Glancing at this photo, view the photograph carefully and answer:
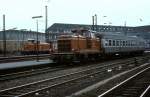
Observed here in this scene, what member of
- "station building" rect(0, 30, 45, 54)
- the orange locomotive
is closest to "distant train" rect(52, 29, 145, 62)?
the orange locomotive

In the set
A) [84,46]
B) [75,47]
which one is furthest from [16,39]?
[75,47]

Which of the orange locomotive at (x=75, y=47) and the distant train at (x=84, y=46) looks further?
the distant train at (x=84, y=46)

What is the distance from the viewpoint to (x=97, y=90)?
1455 centimetres

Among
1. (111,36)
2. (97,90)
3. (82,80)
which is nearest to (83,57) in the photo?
(111,36)

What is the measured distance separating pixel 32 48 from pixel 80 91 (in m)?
41.3

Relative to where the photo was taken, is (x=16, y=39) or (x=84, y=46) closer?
(x=84, y=46)

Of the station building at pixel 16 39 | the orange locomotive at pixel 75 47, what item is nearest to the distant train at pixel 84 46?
the orange locomotive at pixel 75 47

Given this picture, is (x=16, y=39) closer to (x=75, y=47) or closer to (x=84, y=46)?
(x=84, y=46)

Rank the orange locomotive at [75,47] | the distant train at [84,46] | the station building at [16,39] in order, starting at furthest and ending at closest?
the station building at [16,39], the distant train at [84,46], the orange locomotive at [75,47]

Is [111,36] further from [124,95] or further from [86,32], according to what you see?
[124,95]

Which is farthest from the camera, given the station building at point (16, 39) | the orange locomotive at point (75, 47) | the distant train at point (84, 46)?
the station building at point (16, 39)

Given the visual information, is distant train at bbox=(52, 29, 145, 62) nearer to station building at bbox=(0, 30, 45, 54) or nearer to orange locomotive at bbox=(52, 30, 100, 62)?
orange locomotive at bbox=(52, 30, 100, 62)

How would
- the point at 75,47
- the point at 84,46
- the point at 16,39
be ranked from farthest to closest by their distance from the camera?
the point at 16,39 → the point at 84,46 → the point at 75,47

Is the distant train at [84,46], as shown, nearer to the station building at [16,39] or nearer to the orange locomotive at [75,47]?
the orange locomotive at [75,47]
